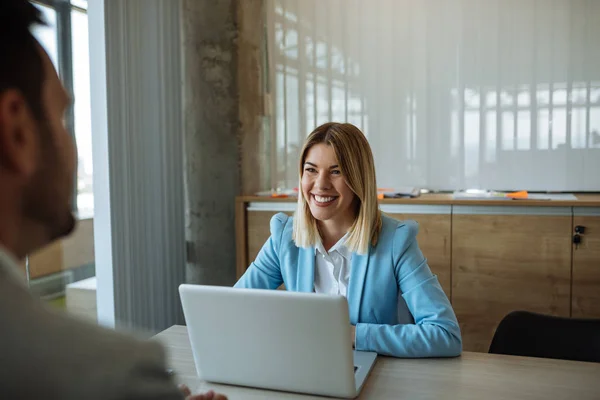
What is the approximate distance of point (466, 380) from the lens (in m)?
1.51

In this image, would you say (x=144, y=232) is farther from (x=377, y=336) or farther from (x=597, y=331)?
(x=597, y=331)

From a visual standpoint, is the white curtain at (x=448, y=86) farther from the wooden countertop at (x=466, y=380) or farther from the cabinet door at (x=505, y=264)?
the wooden countertop at (x=466, y=380)

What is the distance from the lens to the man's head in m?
0.45

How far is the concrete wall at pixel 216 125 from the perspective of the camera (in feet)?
12.0

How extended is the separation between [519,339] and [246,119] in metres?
2.26

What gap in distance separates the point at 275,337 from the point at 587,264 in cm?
241

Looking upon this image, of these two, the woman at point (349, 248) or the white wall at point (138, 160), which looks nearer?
the woman at point (349, 248)

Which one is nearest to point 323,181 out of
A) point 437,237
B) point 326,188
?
point 326,188

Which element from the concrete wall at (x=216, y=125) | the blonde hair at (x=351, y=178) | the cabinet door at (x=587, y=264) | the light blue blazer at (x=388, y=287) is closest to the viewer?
the light blue blazer at (x=388, y=287)

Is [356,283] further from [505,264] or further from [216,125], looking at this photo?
[216,125]

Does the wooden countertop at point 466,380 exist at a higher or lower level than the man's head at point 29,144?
lower

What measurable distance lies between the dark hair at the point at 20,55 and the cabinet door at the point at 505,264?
3100 millimetres

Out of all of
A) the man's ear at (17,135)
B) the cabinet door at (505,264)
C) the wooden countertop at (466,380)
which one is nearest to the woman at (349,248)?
the wooden countertop at (466,380)

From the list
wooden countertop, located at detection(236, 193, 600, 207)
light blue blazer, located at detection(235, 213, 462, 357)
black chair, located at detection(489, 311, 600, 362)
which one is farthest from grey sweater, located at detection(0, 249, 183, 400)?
wooden countertop, located at detection(236, 193, 600, 207)
